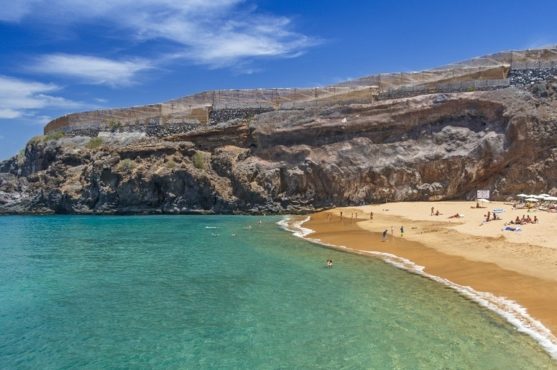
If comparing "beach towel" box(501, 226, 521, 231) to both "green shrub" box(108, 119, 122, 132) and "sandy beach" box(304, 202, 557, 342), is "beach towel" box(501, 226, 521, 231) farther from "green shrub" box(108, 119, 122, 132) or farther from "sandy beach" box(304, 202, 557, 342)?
"green shrub" box(108, 119, 122, 132)

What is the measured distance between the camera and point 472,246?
2186 centimetres

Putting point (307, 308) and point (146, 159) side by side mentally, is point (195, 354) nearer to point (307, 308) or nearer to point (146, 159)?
point (307, 308)

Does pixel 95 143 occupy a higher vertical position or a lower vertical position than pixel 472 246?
higher

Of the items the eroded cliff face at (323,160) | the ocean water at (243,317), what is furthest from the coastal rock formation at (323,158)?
the ocean water at (243,317)

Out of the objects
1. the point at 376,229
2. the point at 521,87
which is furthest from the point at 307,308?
the point at 521,87

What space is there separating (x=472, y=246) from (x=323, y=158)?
28.9 metres

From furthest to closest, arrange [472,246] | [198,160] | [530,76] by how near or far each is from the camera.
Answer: [198,160], [530,76], [472,246]

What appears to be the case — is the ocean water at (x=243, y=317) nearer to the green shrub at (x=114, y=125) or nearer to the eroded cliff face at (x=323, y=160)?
the eroded cliff face at (x=323, y=160)

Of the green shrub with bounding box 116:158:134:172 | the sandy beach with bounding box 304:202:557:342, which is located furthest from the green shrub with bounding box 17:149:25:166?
the sandy beach with bounding box 304:202:557:342

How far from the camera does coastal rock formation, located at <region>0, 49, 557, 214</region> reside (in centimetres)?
4428

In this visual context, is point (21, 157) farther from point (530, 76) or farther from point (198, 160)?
point (530, 76)

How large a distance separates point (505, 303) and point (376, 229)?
18.2m

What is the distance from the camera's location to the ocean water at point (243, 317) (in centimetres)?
1039

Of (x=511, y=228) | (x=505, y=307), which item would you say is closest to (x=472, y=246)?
(x=511, y=228)
